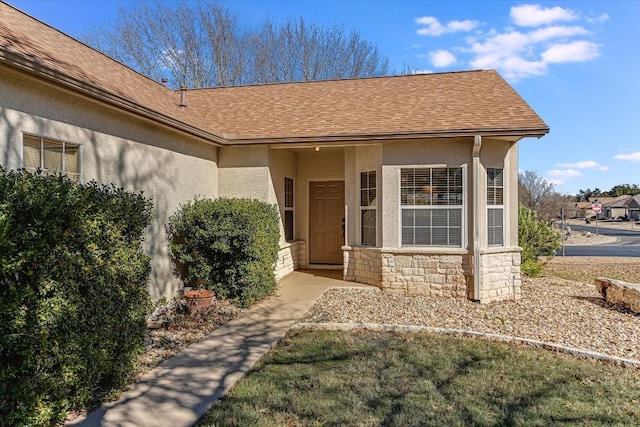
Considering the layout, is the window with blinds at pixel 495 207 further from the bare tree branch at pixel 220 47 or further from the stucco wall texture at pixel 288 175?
the bare tree branch at pixel 220 47

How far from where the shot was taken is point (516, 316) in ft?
24.8

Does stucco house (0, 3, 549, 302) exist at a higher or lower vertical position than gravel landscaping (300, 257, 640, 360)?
higher

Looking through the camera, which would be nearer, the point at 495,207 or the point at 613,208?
the point at 495,207

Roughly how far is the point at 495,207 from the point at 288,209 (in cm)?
524

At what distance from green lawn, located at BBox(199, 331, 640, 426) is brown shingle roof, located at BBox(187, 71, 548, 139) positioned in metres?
4.72

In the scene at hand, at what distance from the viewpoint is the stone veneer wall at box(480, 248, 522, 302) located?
860 cm

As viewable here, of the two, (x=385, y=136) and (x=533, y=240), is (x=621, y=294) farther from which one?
(x=385, y=136)

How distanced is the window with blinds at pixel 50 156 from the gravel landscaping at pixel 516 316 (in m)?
4.25

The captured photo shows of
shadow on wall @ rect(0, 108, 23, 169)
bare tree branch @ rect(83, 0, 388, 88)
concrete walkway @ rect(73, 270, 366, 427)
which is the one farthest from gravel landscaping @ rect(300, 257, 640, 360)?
bare tree branch @ rect(83, 0, 388, 88)

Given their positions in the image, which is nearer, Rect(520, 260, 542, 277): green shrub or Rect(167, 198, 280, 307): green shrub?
Rect(167, 198, 280, 307): green shrub

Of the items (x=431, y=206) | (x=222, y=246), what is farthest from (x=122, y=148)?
(x=431, y=206)

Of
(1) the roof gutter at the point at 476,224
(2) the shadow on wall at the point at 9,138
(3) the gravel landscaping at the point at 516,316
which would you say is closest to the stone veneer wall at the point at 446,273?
(1) the roof gutter at the point at 476,224

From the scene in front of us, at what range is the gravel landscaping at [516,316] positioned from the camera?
20.7ft

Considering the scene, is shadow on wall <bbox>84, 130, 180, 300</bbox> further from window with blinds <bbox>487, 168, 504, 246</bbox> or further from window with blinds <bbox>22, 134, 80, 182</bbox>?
window with blinds <bbox>487, 168, 504, 246</bbox>
